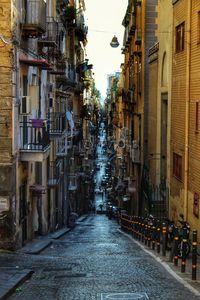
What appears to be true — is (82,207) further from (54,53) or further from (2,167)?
(2,167)

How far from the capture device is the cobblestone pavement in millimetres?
11172

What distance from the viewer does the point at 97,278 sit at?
13156mm

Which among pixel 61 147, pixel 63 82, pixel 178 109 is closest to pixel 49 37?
pixel 178 109

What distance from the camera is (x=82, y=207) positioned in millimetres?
60500

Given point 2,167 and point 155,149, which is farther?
point 155,149

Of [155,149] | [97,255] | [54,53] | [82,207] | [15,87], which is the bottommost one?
[82,207]

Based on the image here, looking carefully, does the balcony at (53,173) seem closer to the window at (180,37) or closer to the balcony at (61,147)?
the balcony at (61,147)

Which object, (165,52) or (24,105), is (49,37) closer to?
(165,52)

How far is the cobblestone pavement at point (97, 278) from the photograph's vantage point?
440 inches

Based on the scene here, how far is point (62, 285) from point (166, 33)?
17617mm

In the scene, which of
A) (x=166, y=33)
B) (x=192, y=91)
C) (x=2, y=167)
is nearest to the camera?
(x=2, y=167)

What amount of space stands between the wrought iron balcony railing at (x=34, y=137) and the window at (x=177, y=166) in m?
5.58

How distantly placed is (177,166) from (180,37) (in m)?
4.94

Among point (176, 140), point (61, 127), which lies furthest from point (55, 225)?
point (176, 140)
